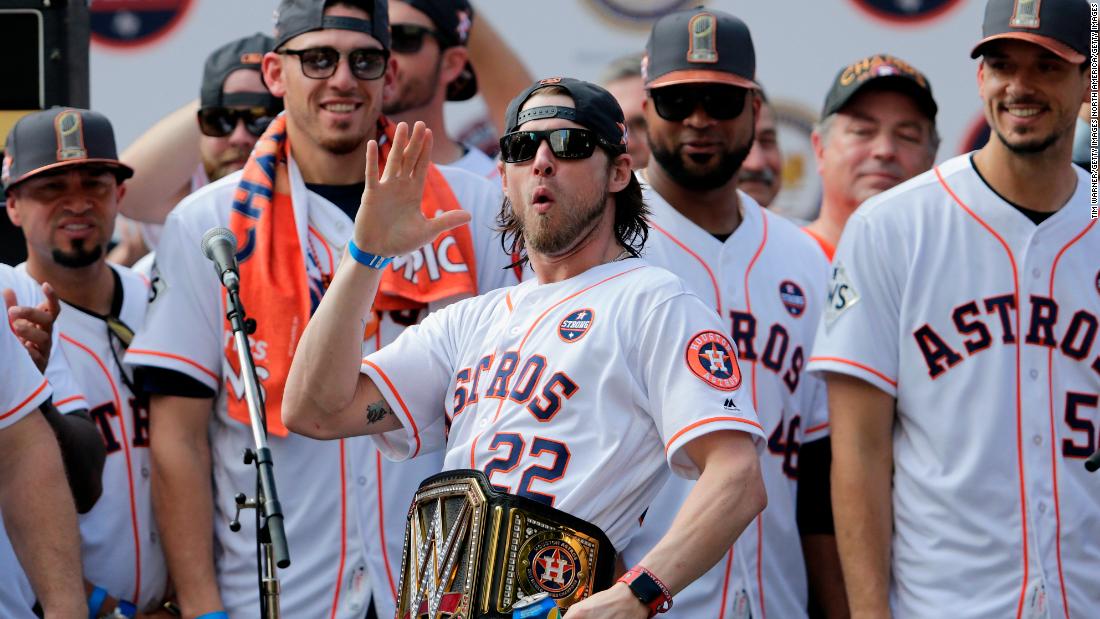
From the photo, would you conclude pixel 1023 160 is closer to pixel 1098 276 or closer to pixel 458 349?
pixel 1098 276

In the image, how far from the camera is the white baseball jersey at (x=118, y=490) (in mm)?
4680

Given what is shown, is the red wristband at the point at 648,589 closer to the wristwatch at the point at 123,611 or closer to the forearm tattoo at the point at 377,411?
the forearm tattoo at the point at 377,411

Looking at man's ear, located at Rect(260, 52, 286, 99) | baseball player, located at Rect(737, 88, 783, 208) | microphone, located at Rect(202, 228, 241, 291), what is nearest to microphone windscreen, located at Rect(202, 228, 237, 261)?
microphone, located at Rect(202, 228, 241, 291)

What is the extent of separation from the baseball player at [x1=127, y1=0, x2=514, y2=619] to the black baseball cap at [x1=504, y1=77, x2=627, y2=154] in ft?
2.60

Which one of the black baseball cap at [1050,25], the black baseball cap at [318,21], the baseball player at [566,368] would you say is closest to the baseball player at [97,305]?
the black baseball cap at [318,21]

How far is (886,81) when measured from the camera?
213 inches

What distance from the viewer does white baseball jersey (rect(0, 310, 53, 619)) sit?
4184mm

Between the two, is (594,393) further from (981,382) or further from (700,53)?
(700,53)

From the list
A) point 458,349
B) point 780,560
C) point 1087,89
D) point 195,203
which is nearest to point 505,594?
point 458,349

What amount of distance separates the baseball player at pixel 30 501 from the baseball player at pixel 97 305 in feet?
1.36

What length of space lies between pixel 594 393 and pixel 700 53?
149 cm

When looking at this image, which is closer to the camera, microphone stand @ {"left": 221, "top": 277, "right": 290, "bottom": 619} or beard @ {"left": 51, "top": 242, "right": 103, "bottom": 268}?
microphone stand @ {"left": 221, "top": 277, "right": 290, "bottom": 619}

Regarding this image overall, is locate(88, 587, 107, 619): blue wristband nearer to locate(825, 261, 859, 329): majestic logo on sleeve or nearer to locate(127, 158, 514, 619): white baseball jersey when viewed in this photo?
locate(127, 158, 514, 619): white baseball jersey

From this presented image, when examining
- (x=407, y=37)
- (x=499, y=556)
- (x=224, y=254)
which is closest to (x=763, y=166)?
(x=407, y=37)
